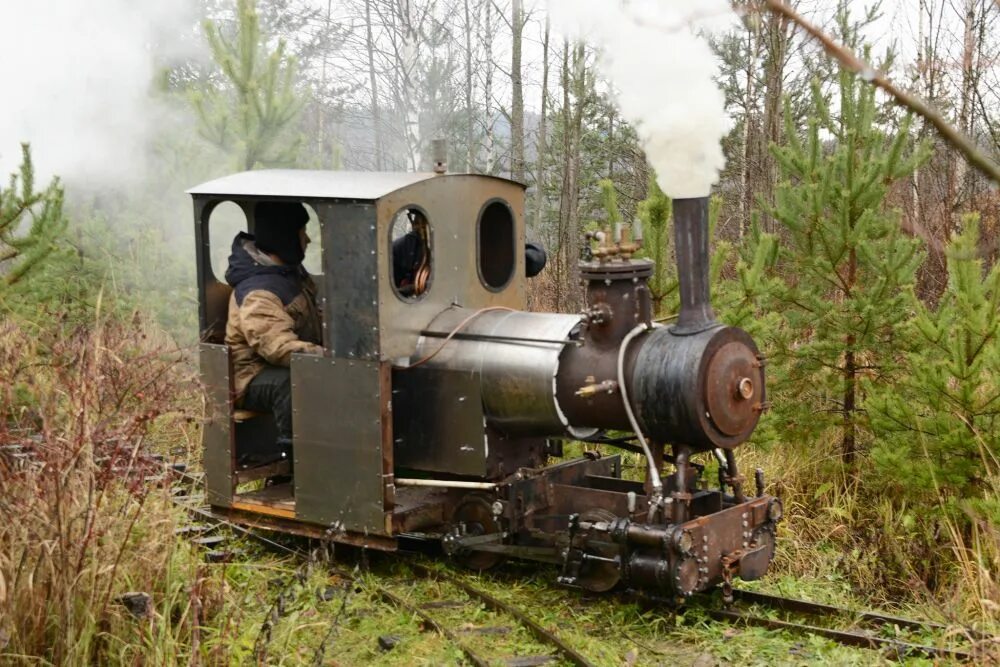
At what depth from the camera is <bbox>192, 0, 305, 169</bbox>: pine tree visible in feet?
40.2

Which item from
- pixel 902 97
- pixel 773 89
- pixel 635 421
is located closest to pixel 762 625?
pixel 635 421

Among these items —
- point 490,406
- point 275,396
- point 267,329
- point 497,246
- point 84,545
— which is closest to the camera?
point 84,545

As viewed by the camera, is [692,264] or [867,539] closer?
[692,264]

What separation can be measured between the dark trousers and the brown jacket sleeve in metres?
0.14

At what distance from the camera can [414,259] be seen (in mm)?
6695

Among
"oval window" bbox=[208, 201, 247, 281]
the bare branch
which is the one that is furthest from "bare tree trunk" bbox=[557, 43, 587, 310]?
the bare branch

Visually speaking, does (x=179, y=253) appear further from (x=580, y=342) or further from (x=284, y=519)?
(x=580, y=342)

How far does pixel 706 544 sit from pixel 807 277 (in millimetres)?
3117

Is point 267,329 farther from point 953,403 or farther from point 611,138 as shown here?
point 611,138

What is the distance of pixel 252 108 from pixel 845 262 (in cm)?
726

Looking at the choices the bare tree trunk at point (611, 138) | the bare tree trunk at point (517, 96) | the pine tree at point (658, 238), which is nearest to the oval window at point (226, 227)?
the pine tree at point (658, 238)

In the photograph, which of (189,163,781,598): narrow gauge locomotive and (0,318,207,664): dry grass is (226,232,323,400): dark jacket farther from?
(0,318,207,664): dry grass

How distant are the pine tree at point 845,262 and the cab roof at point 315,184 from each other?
8.15 ft

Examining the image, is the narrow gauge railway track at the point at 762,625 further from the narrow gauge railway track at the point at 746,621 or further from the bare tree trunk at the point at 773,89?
the bare tree trunk at the point at 773,89
